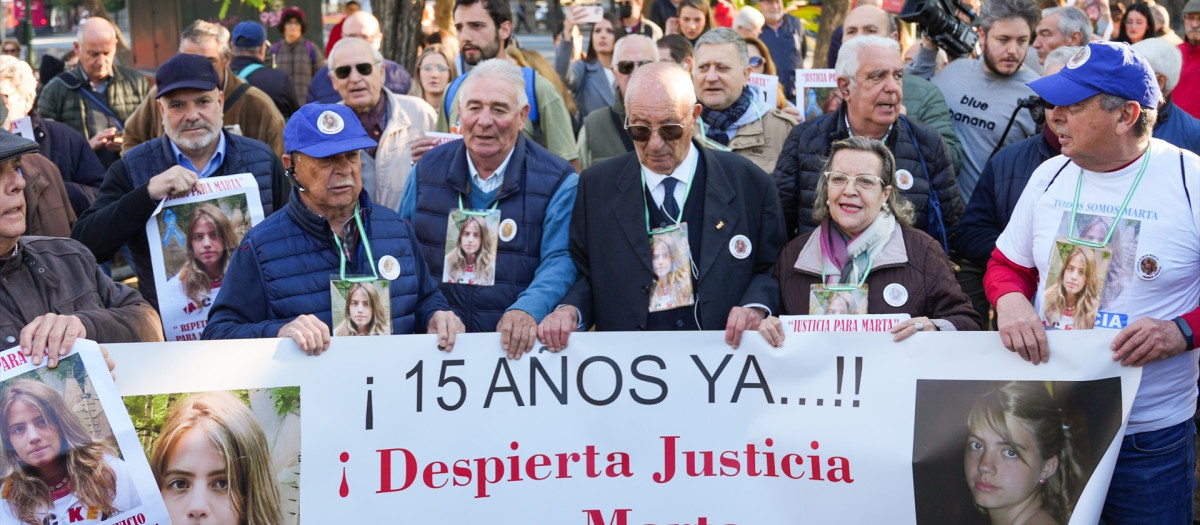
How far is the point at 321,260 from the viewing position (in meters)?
4.00

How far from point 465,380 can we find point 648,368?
60 cm

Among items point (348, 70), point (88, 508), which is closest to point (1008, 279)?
point (88, 508)

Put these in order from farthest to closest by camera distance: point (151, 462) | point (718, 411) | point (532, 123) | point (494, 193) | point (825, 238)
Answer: point (532, 123) < point (494, 193) < point (825, 238) < point (718, 411) < point (151, 462)

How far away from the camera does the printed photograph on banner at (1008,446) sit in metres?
3.68

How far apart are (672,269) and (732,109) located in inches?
77.0

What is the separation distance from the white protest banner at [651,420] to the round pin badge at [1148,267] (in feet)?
0.78

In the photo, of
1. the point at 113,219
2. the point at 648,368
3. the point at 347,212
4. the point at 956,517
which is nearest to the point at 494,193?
the point at 347,212

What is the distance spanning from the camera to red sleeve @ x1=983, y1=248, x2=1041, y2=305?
3.88 meters

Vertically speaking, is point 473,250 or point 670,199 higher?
point 670,199

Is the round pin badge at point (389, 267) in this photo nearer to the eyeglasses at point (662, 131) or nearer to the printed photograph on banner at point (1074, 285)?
the eyeglasses at point (662, 131)

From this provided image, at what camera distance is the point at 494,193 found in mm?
4582

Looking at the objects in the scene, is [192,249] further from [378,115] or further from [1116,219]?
[1116,219]

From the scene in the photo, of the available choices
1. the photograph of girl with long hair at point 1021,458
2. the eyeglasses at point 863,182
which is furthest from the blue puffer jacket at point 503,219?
the photograph of girl with long hair at point 1021,458

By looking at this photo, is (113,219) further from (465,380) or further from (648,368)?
(648,368)
